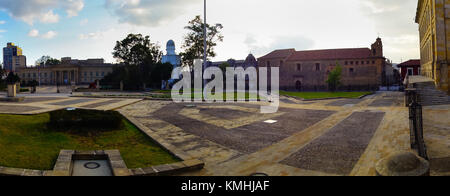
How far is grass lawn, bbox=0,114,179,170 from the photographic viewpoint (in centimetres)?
674

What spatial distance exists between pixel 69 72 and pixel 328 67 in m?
79.7

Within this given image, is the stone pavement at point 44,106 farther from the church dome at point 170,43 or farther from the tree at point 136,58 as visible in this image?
the church dome at point 170,43

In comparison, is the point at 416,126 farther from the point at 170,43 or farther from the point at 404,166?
the point at 170,43

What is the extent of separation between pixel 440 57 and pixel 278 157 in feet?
75.0

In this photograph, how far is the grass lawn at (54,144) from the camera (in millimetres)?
6742

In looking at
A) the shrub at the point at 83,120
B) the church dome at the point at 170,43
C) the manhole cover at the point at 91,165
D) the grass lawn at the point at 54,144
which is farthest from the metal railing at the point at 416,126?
the church dome at the point at 170,43

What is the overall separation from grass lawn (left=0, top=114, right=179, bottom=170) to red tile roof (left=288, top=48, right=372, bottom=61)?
59.9m

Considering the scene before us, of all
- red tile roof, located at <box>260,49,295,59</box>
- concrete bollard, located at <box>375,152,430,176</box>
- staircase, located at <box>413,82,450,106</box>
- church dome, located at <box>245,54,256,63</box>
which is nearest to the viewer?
concrete bollard, located at <box>375,152,430,176</box>

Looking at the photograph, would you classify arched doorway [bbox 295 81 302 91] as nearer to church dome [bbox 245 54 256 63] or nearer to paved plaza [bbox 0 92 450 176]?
church dome [bbox 245 54 256 63]

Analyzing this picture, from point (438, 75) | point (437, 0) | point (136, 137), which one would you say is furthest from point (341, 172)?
point (437, 0)

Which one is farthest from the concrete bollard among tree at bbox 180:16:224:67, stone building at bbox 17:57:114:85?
stone building at bbox 17:57:114:85

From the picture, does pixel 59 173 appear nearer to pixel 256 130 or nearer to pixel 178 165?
pixel 178 165

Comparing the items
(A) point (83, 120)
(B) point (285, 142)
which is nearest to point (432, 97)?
(B) point (285, 142)
